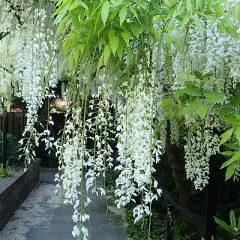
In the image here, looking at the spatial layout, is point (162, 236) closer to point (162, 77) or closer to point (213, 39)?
point (162, 77)

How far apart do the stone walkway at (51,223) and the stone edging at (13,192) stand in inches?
3.6

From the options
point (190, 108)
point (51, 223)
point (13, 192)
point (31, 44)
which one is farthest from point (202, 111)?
point (13, 192)

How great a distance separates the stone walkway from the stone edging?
9 cm

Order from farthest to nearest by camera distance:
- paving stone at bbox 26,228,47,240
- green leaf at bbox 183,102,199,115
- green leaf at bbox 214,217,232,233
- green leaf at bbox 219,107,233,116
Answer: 1. paving stone at bbox 26,228,47,240
2. green leaf at bbox 214,217,232,233
3. green leaf at bbox 219,107,233,116
4. green leaf at bbox 183,102,199,115

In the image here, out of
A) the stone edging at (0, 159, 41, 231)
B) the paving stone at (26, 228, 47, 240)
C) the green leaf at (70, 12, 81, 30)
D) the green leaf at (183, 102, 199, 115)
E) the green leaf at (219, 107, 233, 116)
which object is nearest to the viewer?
the green leaf at (70, 12, 81, 30)

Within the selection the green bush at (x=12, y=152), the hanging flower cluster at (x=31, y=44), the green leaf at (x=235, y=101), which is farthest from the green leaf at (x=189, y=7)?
the green bush at (x=12, y=152)

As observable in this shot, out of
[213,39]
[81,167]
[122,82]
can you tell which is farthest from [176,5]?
[81,167]

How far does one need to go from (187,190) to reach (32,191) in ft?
12.0

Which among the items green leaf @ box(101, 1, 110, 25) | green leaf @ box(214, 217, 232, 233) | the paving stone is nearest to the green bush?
the paving stone

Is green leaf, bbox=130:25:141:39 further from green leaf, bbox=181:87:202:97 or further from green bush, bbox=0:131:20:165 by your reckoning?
green bush, bbox=0:131:20:165

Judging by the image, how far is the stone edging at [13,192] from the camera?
4.46m

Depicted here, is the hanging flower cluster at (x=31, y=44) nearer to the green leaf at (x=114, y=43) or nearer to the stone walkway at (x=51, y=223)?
the green leaf at (x=114, y=43)

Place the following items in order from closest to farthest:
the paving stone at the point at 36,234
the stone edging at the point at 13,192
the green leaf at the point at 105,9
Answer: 1. the green leaf at the point at 105,9
2. the paving stone at the point at 36,234
3. the stone edging at the point at 13,192

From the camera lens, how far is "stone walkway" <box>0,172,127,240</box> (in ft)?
14.1
